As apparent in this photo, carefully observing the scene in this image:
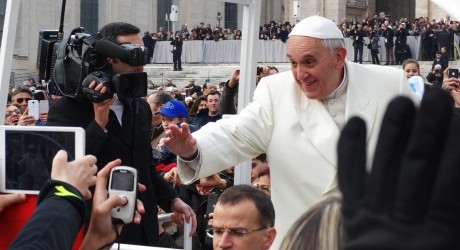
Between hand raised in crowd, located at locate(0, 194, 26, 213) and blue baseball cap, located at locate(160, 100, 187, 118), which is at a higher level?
hand raised in crowd, located at locate(0, 194, 26, 213)

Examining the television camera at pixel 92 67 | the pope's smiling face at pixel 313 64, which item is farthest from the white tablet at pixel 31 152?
the pope's smiling face at pixel 313 64

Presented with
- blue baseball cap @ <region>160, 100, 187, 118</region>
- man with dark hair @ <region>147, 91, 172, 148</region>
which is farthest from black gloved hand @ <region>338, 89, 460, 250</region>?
man with dark hair @ <region>147, 91, 172, 148</region>

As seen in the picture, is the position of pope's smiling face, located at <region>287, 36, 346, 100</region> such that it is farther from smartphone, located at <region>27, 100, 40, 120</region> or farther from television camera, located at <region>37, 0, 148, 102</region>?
smartphone, located at <region>27, 100, 40, 120</region>

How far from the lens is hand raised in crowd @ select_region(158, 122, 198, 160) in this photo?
2.99 meters

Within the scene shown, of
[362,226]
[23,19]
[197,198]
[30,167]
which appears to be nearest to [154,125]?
[197,198]

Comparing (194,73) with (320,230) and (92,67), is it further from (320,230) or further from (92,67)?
(320,230)

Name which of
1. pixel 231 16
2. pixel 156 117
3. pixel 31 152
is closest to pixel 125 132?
pixel 31 152

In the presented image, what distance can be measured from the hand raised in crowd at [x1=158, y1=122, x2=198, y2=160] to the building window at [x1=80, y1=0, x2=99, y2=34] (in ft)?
116

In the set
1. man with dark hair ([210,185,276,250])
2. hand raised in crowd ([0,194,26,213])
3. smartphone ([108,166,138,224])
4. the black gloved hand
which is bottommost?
man with dark hair ([210,185,276,250])

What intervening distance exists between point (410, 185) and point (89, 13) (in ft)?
124

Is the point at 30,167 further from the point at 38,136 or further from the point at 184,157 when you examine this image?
the point at 184,157

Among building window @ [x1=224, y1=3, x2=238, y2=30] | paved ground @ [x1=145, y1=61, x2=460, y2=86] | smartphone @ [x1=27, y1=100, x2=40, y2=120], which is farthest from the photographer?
building window @ [x1=224, y1=3, x2=238, y2=30]

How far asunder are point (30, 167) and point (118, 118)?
43.8 inches

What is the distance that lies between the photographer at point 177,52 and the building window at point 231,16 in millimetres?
9159
